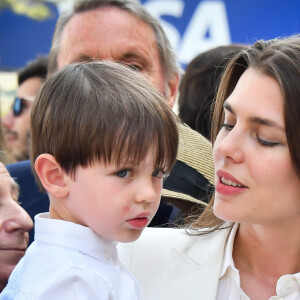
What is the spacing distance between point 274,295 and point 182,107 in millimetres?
1794

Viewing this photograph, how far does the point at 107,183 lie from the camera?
5.64ft

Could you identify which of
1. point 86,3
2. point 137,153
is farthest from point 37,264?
point 86,3

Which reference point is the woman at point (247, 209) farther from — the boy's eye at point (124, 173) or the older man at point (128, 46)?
the older man at point (128, 46)

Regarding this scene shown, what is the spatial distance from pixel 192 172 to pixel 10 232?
37.0 inches

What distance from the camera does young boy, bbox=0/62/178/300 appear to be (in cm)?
170

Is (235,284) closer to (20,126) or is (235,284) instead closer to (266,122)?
(266,122)

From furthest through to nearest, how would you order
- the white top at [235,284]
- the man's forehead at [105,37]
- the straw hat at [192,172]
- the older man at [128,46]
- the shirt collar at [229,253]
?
1. the man's forehead at [105,37]
2. the older man at [128,46]
3. the straw hat at [192,172]
4. the shirt collar at [229,253]
5. the white top at [235,284]

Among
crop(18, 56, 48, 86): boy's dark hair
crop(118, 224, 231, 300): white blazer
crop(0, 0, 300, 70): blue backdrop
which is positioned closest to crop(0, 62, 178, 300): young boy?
crop(118, 224, 231, 300): white blazer

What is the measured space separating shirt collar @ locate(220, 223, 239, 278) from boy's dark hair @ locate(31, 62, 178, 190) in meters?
0.45

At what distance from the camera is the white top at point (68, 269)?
1.64 meters

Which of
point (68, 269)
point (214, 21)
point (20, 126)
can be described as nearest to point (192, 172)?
point (68, 269)

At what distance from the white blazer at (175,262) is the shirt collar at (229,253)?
1 cm

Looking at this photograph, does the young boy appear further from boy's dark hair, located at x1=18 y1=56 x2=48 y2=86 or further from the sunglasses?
boy's dark hair, located at x1=18 y1=56 x2=48 y2=86

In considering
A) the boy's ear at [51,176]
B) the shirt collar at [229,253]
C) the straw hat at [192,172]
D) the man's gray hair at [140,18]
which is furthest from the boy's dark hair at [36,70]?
the boy's ear at [51,176]
